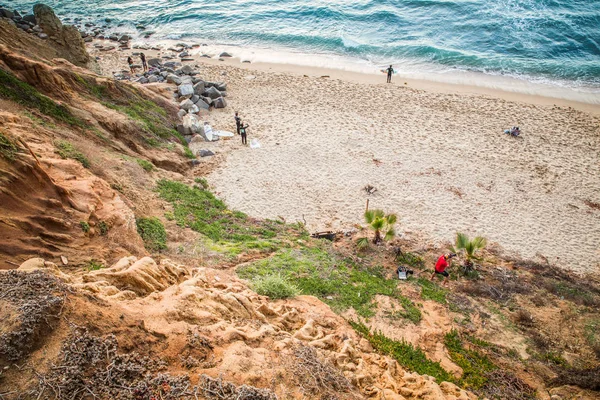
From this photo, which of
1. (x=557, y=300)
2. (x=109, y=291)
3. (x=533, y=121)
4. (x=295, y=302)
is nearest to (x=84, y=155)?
(x=109, y=291)

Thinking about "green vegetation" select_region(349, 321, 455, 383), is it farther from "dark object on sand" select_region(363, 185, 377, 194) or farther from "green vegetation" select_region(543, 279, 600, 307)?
"dark object on sand" select_region(363, 185, 377, 194)

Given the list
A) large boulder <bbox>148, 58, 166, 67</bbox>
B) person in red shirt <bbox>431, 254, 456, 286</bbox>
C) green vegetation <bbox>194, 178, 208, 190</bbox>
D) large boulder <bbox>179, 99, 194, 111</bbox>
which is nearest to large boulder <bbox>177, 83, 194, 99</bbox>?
large boulder <bbox>179, 99, 194, 111</bbox>

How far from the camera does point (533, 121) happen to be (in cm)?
2477

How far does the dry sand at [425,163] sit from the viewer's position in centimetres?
1669

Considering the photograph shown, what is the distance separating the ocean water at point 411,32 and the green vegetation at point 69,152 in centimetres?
2748

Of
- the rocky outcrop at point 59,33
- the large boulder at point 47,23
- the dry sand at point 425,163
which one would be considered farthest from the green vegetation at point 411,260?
the large boulder at point 47,23

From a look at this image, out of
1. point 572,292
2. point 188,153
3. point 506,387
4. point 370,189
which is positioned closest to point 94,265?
point 506,387

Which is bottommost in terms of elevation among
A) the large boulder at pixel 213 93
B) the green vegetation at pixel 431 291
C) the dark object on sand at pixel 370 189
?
the green vegetation at pixel 431 291

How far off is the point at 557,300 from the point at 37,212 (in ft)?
54.3

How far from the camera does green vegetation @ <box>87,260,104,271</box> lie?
A: 863 cm

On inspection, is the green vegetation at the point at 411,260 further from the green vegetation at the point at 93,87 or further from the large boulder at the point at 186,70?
the large boulder at the point at 186,70

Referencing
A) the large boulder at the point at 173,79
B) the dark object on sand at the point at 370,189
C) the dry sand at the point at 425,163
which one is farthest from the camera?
the large boulder at the point at 173,79

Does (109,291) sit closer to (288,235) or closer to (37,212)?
(37,212)

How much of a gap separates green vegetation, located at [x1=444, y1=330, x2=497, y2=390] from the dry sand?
5922mm
